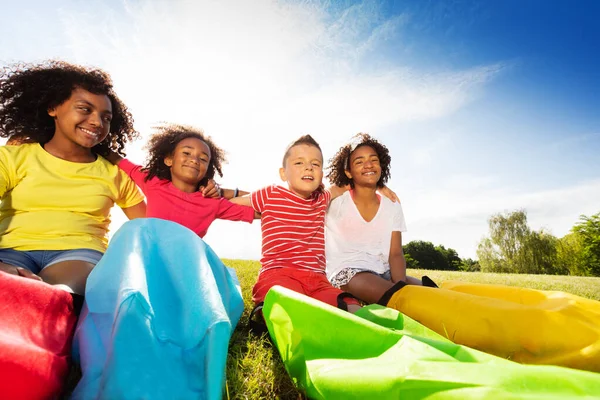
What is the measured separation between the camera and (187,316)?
173 cm

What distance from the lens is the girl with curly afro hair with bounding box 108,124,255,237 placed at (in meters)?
3.70

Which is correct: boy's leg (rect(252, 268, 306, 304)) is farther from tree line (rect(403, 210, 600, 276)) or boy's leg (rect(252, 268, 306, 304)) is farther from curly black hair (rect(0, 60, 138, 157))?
tree line (rect(403, 210, 600, 276))

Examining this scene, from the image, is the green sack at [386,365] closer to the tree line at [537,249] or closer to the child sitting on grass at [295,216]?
the child sitting on grass at [295,216]

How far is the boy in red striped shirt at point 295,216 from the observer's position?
3.69 metres

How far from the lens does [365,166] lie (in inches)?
178

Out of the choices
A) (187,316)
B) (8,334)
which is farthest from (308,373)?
(8,334)

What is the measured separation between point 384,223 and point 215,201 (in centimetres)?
216

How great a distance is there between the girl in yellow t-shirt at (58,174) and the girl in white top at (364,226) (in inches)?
90.4

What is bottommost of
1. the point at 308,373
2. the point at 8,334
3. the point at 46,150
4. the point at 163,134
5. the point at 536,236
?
the point at 308,373

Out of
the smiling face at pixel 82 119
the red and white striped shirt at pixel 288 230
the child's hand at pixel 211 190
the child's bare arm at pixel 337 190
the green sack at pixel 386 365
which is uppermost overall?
the smiling face at pixel 82 119

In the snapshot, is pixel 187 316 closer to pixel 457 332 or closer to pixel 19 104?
pixel 457 332

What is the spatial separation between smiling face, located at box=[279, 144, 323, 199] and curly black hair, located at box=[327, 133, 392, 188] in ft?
3.31

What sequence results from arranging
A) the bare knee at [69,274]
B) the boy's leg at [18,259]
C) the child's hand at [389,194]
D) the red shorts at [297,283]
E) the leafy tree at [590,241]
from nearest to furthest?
1. the bare knee at [69,274]
2. the boy's leg at [18,259]
3. the red shorts at [297,283]
4. the child's hand at [389,194]
5. the leafy tree at [590,241]

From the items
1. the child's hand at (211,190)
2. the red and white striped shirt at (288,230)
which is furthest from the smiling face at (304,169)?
the child's hand at (211,190)
